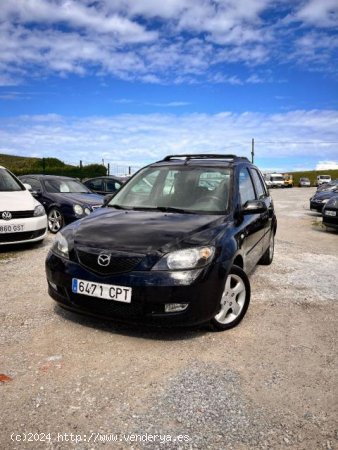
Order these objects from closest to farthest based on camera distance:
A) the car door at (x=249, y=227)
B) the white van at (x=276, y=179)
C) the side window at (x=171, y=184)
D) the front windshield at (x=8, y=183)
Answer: the car door at (x=249, y=227) → the side window at (x=171, y=184) → the front windshield at (x=8, y=183) → the white van at (x=276, y=179)

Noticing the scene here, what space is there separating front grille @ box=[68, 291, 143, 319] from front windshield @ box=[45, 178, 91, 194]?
6615mm

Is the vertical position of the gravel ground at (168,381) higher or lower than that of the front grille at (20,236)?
lower

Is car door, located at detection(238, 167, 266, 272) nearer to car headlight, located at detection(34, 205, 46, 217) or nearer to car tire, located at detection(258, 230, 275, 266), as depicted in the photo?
car tire, located at detection(258, 230, 275, 266)

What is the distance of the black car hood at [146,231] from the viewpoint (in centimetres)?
312

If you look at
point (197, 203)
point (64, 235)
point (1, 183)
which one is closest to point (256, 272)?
point (197, 203)

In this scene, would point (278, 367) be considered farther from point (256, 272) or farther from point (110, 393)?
point (256, 272)

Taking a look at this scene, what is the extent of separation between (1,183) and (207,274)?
5578 millimetres

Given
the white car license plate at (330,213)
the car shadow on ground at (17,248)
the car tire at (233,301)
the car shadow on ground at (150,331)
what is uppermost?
the white car license plate at (330,213)

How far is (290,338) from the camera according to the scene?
3484 mm

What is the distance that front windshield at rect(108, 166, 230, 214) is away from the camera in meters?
3.98

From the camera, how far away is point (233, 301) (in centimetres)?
362

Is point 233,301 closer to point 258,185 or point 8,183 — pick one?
point 258,185

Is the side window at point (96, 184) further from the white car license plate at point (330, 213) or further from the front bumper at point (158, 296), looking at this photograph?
the front bumper at point (158, 296)

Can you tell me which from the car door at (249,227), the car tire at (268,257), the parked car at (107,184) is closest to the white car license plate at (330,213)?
the car tire at (268,257)
